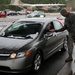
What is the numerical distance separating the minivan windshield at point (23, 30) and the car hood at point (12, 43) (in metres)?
0.31

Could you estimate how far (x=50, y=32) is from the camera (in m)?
7.18

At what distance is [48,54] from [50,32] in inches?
26.3

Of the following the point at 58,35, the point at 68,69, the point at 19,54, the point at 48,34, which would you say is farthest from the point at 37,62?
the point at 58,35

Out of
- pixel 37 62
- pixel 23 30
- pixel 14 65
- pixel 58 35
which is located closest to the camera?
pixel 14 65

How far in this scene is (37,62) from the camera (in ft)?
20.8

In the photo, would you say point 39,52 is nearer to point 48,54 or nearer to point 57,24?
point 48,54

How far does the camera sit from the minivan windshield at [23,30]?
6.82 metres

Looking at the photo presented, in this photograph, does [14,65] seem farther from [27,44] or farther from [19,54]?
[27,44]

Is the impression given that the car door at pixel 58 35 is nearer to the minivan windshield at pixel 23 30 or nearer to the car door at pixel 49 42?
the car door at pixel 49 42

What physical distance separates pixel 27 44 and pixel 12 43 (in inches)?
15.9

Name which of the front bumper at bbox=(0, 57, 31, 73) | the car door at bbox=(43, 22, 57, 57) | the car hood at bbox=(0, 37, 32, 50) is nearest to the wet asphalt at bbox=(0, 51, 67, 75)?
the car door at bbox=(43, 22, 57, 57)

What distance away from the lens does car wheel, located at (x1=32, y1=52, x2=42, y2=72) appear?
6145 mm

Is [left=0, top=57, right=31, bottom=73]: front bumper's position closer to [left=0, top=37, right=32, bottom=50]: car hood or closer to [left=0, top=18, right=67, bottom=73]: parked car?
[left=0, top=18, right=67, bottom=73]: parked car

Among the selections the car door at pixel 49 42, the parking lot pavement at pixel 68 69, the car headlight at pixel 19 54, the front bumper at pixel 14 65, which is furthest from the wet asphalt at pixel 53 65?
the car headlight at pixel 19 54
